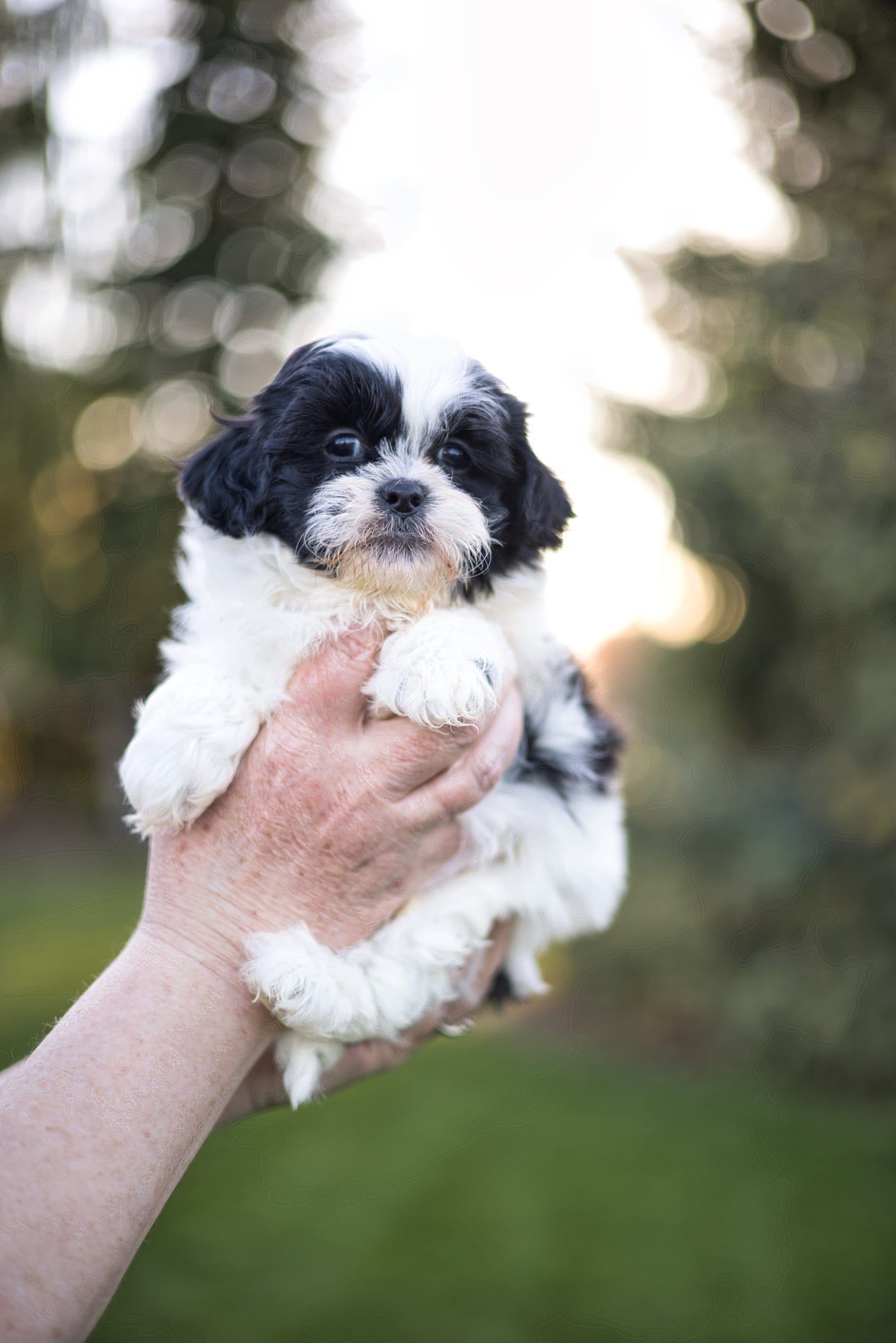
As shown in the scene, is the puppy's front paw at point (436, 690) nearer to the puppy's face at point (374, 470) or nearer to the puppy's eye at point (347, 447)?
the puppy's face at point (374, 470)

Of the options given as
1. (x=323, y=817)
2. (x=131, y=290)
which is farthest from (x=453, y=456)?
(x=131, y=290)

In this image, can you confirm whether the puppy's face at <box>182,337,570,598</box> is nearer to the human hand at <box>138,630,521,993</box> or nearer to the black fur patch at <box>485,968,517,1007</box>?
the human hand at <box>138,630,521,993</box>

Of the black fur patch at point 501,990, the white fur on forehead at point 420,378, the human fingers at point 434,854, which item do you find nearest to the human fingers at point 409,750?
the human fingers at point 434,854

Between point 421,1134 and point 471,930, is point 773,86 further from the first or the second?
point 421,1134

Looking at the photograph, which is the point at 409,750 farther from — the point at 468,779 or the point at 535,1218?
the point at 535,1218

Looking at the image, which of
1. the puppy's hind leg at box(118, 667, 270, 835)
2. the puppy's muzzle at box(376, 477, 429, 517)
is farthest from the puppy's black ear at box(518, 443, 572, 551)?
the puppy's hind leg at box(118, 667, 270, 835)

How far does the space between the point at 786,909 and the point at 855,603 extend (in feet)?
6.02

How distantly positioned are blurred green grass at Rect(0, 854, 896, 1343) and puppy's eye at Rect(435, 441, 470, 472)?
350 cm

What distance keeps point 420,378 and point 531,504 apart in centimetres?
39

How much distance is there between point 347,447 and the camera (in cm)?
203

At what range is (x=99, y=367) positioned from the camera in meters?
7.51

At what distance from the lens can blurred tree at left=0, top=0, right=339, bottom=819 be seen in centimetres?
527

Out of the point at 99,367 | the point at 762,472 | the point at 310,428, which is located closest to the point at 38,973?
the point at 99,367

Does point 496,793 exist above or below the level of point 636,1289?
above
